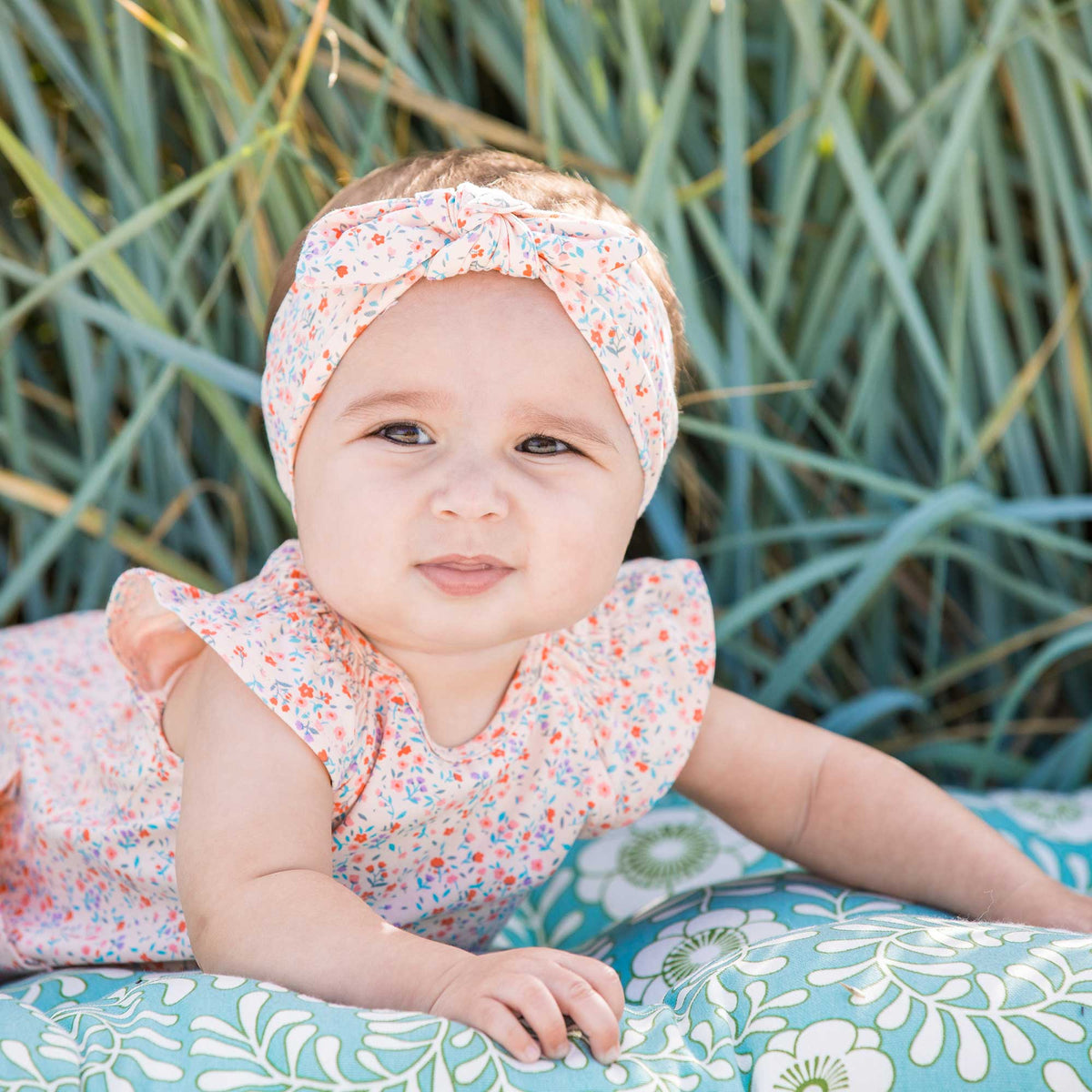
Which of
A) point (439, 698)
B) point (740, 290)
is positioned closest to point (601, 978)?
point (439, 698)

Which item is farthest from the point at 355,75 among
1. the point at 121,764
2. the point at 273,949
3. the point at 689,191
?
the point at 273,949

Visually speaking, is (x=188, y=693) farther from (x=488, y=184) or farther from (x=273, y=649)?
(x=488, y=184)

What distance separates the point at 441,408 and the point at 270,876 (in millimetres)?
323

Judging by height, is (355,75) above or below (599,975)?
above

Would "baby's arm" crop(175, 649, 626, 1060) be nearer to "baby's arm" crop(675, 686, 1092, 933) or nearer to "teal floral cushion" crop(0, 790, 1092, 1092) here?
"teal floral cushion" crop(0, 790, 1092, 1092)

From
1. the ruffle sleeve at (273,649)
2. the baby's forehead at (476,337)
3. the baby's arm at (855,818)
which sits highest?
the baby's forehead at (476,337)

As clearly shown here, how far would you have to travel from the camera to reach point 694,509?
1649mm

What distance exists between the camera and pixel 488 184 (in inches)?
40.4

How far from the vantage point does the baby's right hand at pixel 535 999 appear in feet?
2.36

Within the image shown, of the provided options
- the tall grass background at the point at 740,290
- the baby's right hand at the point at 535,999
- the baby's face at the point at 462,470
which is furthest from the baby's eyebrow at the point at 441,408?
the tall grass background at the point at 740,290

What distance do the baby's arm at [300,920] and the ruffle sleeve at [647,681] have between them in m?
0.28

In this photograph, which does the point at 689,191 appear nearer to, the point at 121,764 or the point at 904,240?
the point at 904,240

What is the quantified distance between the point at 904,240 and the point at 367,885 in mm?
1069

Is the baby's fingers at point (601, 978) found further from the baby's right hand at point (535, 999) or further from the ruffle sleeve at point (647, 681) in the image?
the ruffle sleeve at point (647, 681)
